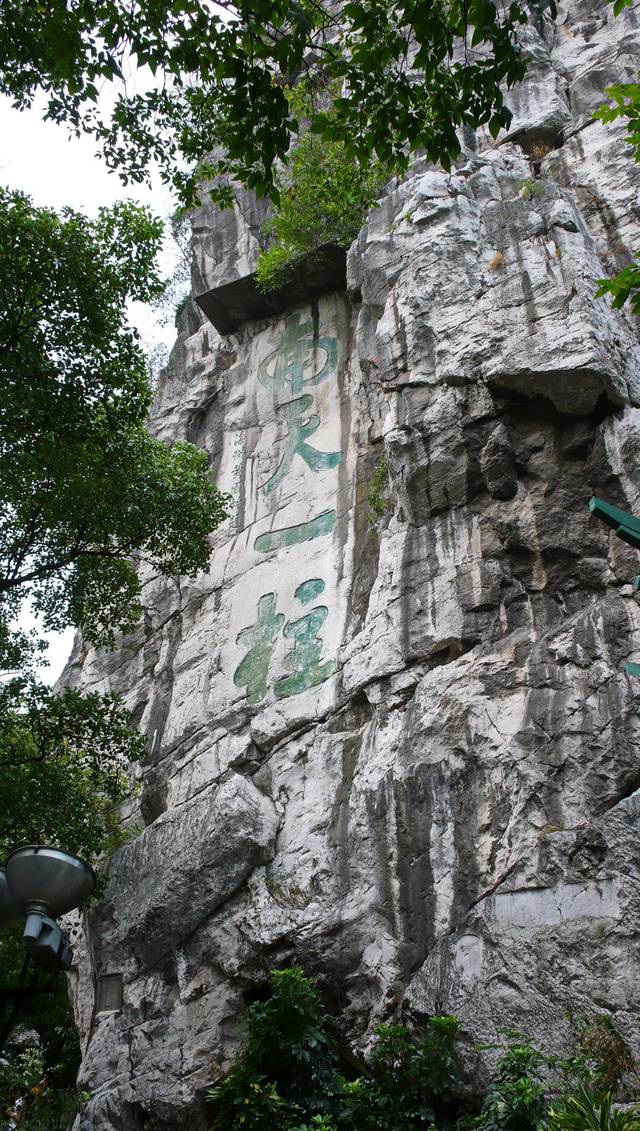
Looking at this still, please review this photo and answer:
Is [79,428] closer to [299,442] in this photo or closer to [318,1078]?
[299,442]

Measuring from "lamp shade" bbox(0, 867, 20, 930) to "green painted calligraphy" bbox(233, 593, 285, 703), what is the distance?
→ 6809mm

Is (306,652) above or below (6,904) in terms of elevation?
above

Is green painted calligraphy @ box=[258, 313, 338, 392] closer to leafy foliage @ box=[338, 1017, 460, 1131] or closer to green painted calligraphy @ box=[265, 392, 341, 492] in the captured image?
green painted calligraphy @ box=[265, 392, 341, 492]

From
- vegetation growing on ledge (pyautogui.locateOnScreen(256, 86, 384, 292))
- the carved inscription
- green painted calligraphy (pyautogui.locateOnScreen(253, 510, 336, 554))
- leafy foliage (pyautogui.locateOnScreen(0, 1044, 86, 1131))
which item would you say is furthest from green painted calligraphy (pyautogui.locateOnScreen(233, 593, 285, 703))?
vegetation growing on ledge (pyautogui.locateOnScreen(256, 86, 384, 292))

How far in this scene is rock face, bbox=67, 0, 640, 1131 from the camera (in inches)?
362

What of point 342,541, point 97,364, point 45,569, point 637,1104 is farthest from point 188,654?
point 637,1104

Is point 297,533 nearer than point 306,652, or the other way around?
point 306,652

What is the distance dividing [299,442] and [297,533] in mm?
1573

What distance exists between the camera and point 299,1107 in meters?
8.73

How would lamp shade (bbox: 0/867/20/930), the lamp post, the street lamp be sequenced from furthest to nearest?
lamp shade (bbox: 0/867/20/930) < the street lamp < the lamp post

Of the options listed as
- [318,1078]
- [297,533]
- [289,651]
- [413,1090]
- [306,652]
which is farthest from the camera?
[297,533]

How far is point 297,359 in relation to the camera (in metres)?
16.0

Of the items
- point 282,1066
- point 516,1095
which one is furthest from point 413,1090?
point 282,1066

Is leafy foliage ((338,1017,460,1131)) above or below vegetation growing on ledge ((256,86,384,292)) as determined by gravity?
below
